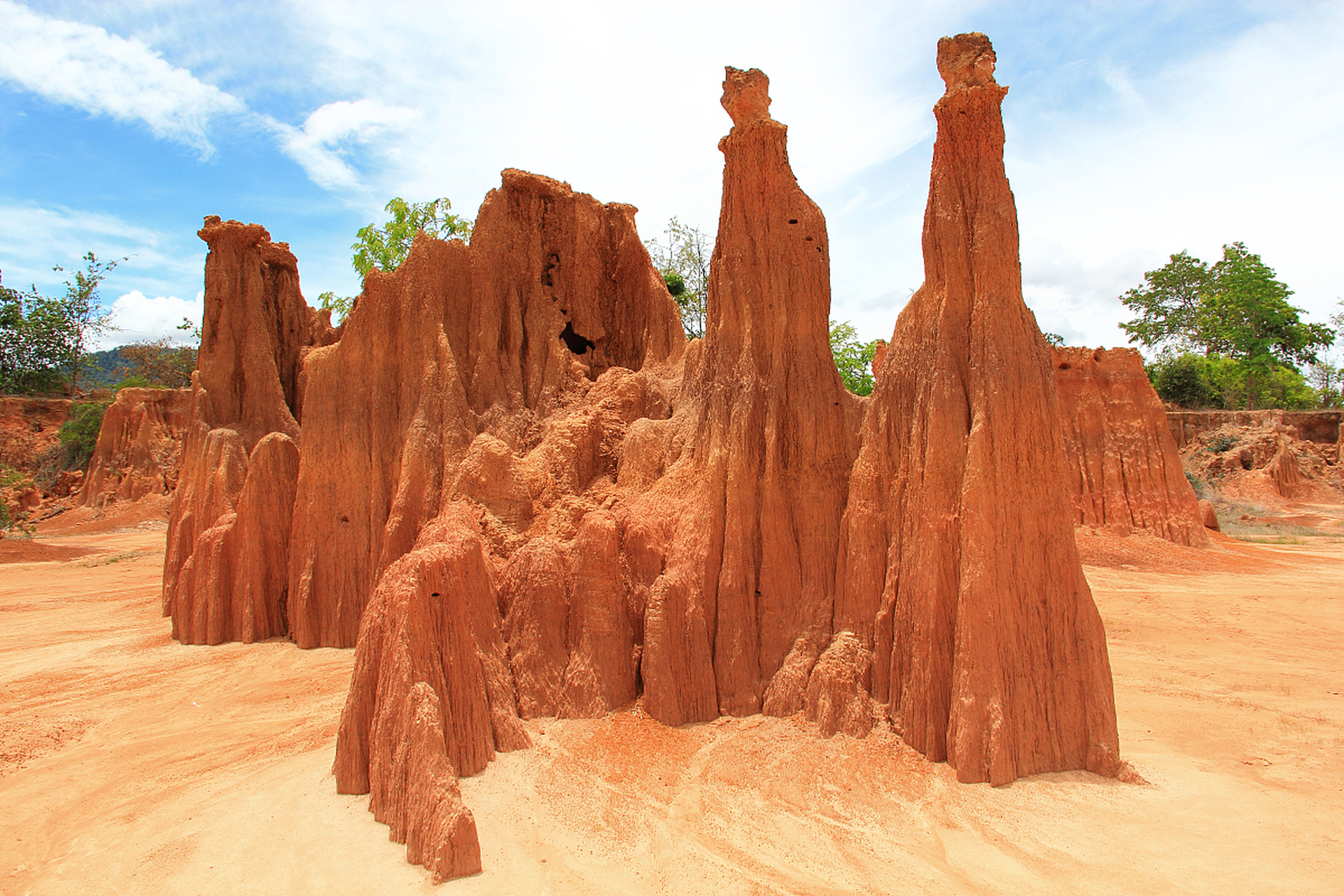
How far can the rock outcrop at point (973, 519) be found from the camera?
6230mm

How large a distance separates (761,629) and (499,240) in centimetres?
725

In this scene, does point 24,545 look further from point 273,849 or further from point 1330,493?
point 1330,493

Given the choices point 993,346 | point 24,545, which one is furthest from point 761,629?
point 24,545

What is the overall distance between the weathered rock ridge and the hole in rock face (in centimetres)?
17

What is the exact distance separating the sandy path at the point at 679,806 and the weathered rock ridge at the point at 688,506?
1.35ft

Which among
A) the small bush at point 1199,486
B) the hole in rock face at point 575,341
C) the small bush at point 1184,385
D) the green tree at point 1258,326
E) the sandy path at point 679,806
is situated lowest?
the sandy path at point 679,806

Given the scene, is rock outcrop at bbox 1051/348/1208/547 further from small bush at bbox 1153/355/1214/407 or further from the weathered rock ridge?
small bush at bbox 1153/355/1214/407

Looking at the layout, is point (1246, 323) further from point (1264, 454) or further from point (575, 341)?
point (575, 341)

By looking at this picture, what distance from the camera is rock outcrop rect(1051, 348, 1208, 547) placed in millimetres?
19344

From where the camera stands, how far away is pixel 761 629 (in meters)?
7.58

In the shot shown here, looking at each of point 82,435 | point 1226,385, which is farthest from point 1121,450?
point 82,435

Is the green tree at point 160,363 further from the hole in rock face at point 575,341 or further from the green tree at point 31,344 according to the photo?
the hole in rock face at point 575,341

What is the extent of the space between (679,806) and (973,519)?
12.0 feet

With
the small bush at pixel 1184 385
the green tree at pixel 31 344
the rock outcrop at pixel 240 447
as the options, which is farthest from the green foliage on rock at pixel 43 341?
the small bush at pixel 1184 385
